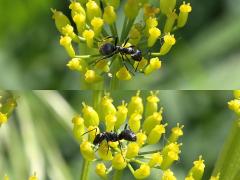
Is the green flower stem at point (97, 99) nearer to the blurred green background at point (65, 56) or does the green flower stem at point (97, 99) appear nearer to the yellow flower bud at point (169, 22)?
the yellow flower bud at point (169, 22)

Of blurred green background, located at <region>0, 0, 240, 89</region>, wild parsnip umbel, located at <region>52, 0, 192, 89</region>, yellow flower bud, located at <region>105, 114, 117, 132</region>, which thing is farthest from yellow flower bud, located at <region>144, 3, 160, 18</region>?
blurred green background, located at <region>0, 0, 240, 89</region>

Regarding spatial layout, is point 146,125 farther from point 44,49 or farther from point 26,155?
point 44,49

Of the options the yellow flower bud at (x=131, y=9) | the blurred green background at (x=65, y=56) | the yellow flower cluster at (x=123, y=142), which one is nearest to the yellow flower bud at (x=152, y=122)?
the yellow flower cluster at (x=123, y=142)

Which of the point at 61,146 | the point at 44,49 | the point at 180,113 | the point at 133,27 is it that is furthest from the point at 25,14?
the point at 133,27

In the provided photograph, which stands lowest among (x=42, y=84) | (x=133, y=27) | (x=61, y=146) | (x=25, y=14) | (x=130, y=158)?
(x=61, y=146)

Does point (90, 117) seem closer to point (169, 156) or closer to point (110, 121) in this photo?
point (110, 121)

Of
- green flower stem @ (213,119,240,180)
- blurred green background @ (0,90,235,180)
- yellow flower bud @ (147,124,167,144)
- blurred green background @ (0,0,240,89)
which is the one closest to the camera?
green flower stem @ (213,119,240,180)

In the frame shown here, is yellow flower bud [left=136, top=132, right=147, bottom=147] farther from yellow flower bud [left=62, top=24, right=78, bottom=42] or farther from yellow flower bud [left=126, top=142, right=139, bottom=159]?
yellow flower bud [left=62, top=24, right=78, bottom=42]

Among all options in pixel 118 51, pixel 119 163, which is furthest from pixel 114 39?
pixel 119 163
